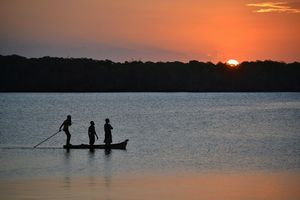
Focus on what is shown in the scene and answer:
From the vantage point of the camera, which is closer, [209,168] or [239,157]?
[209,168]

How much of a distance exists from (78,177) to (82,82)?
552 ft

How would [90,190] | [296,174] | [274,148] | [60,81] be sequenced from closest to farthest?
[90,190], [296,174], [274,148], [60,81]

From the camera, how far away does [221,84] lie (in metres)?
192

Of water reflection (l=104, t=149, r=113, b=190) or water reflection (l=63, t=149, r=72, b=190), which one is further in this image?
water reflection (l=104, t=149, r=113, b=190)

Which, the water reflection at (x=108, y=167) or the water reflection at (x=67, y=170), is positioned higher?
the water reflection at (x=67, y=170)

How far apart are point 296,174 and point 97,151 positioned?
1028cm

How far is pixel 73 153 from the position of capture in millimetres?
29609

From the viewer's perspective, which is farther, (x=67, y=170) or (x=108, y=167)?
(x=108, y=167)

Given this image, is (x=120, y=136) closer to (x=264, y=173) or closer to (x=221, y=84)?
(x=264, y=173)

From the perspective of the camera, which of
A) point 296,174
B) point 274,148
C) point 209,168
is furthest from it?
point 274,148

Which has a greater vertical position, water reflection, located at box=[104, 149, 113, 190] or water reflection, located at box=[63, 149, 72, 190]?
water reflection, located at box=[63, 149, 72, 190]

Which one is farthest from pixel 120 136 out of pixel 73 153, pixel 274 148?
pixel 73 153

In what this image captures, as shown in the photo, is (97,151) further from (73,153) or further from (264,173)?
(264,173)

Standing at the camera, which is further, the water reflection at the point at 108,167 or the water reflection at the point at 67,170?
the water reflection at the point at 108,167
